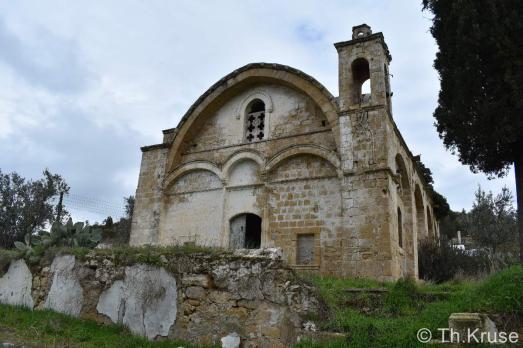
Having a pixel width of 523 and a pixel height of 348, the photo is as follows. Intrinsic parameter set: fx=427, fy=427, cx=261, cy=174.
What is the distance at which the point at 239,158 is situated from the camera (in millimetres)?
13703

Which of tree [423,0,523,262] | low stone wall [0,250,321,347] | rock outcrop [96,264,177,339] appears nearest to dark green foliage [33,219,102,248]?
low stone wall [0,250,321,347]

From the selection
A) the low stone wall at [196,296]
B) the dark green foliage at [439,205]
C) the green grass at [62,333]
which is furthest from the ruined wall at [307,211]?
the dark green foliage at [439,205]

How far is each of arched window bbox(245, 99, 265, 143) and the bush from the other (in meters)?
7.02

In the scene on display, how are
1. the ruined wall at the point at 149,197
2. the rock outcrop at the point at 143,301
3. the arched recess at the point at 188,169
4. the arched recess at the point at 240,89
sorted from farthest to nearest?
the ruined wall at the point at 149,197 → the arched recess at the point at 188,169 → the arched recess at the point at 240,89 → the rock outcrop at the point at 143,301

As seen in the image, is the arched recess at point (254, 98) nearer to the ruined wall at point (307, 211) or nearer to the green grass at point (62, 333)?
the ruined wall at point (307, 211)

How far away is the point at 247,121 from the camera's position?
572 inches

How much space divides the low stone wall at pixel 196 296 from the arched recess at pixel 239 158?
668 cm

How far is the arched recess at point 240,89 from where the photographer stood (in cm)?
1272

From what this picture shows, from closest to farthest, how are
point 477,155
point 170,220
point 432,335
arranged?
point 432,335 → point 477,155 → point 170,220

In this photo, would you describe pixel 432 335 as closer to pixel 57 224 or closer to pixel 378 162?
pixel 378 162

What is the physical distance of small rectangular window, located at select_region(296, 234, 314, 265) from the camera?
11867 millimetres

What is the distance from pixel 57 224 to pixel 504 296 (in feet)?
27.6

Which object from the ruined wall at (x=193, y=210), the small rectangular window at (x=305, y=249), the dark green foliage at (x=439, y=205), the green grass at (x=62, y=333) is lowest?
the green grass at (x=62, y=333)

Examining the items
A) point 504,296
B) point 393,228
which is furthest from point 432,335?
point 393,228
